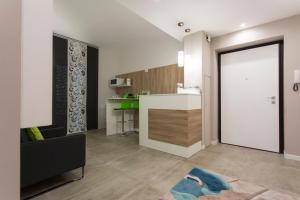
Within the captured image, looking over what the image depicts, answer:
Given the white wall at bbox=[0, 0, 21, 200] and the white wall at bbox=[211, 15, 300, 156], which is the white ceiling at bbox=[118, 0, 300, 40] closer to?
the white wall at bbox=[211, 15, 300, 156]

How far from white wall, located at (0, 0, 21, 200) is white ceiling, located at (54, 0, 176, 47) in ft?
8.43

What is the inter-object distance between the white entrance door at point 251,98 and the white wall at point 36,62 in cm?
375

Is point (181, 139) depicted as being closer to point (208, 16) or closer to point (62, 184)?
point (62, 184)

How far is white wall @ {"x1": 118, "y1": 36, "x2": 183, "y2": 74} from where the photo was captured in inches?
184

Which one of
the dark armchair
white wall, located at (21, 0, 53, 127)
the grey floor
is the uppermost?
white wall, located at (21, 0, 53, 127)

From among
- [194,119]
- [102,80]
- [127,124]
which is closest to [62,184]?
[194,119]

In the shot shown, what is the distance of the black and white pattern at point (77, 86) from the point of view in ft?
15.9

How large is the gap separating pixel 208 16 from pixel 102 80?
163 inches

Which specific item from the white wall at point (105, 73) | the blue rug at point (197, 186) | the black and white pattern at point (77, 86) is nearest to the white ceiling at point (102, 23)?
the black and white pattern at point (77, 86)

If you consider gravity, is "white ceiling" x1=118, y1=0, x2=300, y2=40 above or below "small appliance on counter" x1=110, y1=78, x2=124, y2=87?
above

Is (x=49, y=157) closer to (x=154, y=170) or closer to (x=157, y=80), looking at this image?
(x=154, y=170)

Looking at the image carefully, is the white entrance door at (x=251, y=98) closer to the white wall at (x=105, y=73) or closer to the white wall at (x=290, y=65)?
the white wall at (x=290, y=65)

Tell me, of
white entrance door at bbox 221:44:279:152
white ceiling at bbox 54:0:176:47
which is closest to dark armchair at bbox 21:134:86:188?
white ceiling at bbox 54:0:176:47

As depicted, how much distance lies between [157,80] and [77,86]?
2.52 metres
